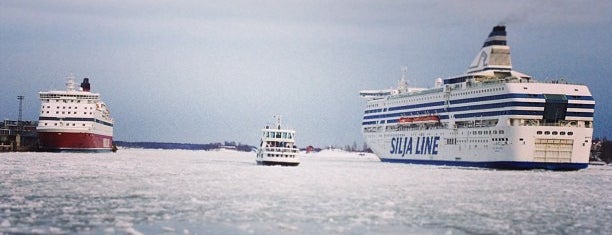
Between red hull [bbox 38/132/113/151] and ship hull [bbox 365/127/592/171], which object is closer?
ship hull [bbox 365/127/592/171]

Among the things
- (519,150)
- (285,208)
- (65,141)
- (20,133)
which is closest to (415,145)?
(519,150)

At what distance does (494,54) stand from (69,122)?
201 feet

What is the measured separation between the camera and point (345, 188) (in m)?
36.5

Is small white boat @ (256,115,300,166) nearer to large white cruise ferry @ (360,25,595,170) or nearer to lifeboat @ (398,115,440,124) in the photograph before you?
large white cruise ferry @ (360,25,595,170)

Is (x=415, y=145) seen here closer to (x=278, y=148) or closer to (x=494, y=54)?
(x=494, y=54)

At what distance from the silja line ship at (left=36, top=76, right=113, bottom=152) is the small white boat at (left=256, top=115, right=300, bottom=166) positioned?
46.6m

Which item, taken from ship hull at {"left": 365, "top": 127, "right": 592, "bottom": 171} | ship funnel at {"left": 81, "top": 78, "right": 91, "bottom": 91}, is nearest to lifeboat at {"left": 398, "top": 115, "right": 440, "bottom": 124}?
ship hull at {"left": 365, "top": 127, "right": 592, "bottom": 171}

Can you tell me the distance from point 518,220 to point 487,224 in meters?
1.91

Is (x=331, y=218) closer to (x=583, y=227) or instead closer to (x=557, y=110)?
(x=583, y=227)

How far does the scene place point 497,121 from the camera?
230ft

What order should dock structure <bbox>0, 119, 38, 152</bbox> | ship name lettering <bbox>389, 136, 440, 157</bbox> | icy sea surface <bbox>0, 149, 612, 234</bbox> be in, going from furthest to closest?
dock structure <bbox>0, 119, 38, 152</bbox> → ship name lettering <bbox>389, 136, 440, 157</bbox> → icy sea surface <bbox>0, 149, 612, 234</bbox>

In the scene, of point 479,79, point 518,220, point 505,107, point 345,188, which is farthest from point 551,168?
point 518,220

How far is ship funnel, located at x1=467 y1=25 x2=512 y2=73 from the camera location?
83812mm

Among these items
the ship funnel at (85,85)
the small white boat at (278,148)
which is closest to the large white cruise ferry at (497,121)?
the small white boat at (278,148)
